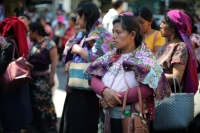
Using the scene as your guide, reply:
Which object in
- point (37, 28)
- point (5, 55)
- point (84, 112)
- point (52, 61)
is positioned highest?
point (37, 28)

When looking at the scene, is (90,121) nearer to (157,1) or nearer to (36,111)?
(36,111)

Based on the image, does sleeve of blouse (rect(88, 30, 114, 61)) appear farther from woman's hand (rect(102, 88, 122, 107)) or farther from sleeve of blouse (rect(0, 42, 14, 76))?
sleeve of blouse (rect(0, 42, 14, 76))

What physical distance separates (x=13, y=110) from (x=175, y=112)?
2523 millimetres

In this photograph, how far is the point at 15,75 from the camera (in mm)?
5449

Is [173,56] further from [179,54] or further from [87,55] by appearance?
[87,55]

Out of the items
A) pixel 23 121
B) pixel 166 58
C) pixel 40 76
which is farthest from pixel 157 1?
pixel 166 58

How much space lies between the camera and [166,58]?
4.30m

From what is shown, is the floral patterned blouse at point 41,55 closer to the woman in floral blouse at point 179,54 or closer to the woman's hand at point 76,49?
the woman's hand at point 76,49

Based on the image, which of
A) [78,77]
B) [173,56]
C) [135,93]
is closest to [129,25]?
[135,93]

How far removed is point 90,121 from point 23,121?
4.78 feet

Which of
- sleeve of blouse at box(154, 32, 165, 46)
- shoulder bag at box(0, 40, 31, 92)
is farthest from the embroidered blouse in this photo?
shoulder bag at box(0, 40, 31, 92)

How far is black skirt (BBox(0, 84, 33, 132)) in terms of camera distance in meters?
5.80

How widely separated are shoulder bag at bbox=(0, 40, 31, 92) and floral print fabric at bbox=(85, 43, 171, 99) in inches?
71.4

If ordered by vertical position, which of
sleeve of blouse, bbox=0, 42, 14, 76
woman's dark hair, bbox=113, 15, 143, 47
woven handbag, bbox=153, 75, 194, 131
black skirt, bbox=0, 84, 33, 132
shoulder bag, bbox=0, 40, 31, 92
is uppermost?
woman's dark hair, bbox=113, 15, 143, 47
